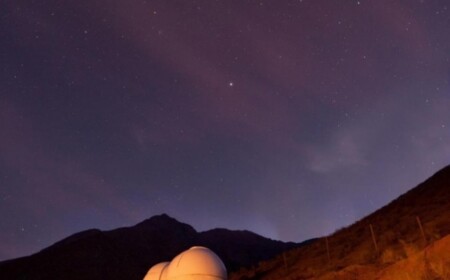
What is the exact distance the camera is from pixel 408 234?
24969 mm

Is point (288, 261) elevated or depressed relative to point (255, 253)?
depressed

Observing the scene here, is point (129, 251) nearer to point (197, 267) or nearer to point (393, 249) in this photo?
point (393, 249)

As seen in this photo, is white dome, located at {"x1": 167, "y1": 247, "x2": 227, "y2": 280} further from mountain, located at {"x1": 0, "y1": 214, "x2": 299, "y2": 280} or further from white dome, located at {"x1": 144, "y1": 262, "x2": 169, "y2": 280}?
mountain, located at {"x1": 0, "y1": 214, "x2": 299, "y2": 280}

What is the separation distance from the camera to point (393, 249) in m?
21.0

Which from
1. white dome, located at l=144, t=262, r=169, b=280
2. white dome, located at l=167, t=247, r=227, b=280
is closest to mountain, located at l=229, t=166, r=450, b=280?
white dome, located at l=167, t=247, r=227, b=280

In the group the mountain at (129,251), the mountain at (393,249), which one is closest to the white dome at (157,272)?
the mountain at (393,249)

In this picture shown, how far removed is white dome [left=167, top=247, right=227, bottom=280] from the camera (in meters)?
16.4

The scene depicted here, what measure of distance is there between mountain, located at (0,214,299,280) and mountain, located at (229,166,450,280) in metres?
48.3

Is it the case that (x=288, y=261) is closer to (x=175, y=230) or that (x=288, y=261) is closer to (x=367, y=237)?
(x=367, y=237)

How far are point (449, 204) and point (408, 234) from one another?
6.17 m

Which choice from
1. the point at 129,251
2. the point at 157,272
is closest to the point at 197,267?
the point at 157,272

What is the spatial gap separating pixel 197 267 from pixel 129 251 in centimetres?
7685

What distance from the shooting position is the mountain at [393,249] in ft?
43.2

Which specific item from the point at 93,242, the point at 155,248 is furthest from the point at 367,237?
the point at 155,248
